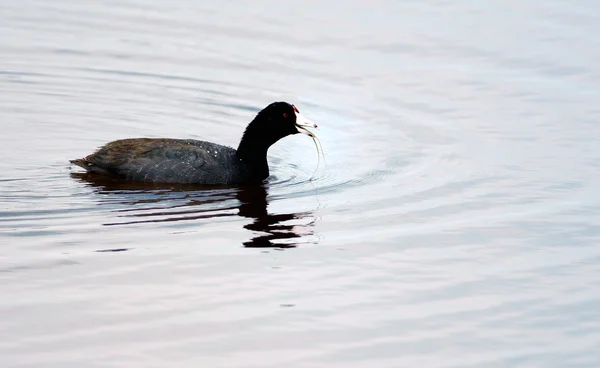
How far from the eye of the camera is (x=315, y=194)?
10.9m

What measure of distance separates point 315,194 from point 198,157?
1224mm

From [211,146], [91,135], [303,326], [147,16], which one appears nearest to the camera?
[303,326]

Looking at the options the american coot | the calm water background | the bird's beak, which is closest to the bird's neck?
the american coot

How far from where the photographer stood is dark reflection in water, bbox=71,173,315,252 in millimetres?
9555

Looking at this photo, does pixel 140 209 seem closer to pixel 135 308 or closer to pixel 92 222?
pixel 92 222

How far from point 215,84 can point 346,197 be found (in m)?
4.35

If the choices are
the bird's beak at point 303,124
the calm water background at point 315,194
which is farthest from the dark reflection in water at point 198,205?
the bird's beak at point 303,124

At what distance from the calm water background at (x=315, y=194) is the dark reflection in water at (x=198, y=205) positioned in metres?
0.04

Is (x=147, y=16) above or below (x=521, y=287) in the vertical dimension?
above

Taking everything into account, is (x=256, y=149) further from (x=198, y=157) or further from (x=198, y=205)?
(x=198, y=205)

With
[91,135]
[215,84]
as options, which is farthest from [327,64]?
[91,135]

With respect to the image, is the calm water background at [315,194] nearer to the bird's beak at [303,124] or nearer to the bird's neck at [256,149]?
the bird's neck at [256,149]

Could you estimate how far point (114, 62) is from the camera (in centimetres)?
1526

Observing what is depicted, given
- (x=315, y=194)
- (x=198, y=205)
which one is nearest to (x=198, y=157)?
Result: (x=198, y=205)
